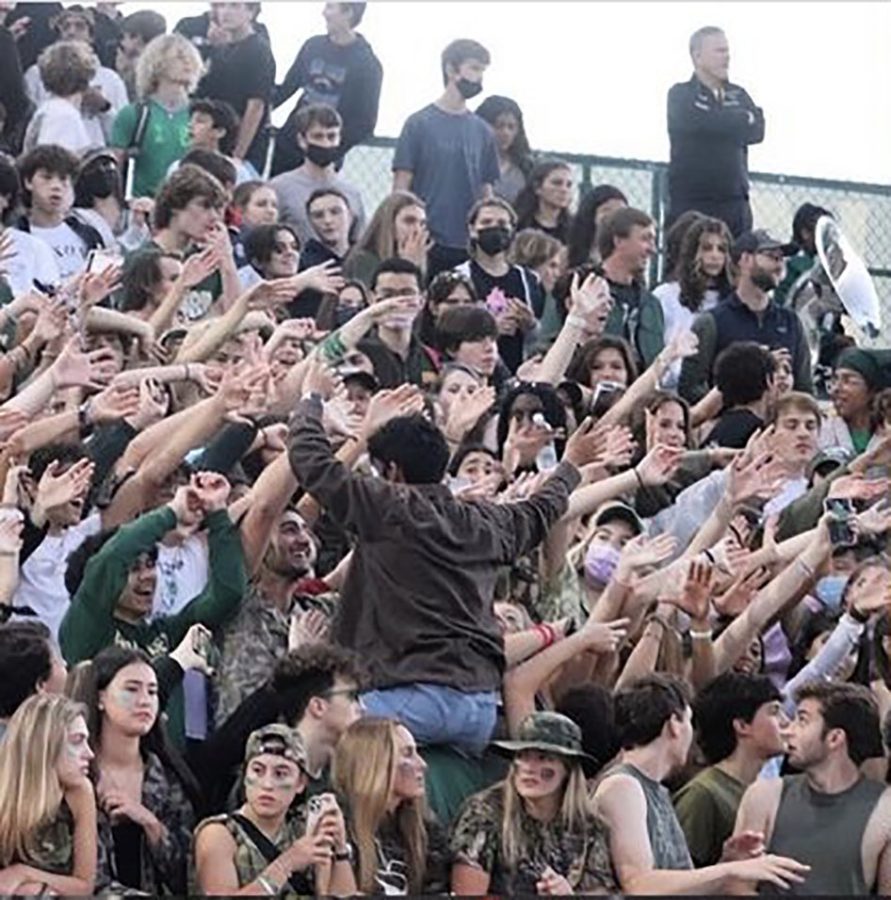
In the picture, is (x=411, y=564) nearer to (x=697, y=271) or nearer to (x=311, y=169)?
(x=697, y=271)

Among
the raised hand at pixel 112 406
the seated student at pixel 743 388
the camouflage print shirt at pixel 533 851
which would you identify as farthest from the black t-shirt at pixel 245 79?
the camouflage print shirt at pixel 533 851

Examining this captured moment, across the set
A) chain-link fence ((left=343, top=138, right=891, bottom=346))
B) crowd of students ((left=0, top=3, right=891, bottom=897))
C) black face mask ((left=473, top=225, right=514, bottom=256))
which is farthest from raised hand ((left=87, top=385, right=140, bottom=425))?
chain-link fence ((left=343, top=138, right=891, bottom=346))

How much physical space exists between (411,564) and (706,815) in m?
1.35

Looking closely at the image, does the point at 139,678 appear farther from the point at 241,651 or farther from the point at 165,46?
the point at 165,46

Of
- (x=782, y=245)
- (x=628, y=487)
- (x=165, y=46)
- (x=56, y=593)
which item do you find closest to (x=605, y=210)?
(x=782, y=245)

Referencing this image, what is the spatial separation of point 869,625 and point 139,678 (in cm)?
325

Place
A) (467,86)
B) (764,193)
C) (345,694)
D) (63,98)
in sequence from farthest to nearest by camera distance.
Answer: (764,193)
(467,86)
(63,98)
(345,694)

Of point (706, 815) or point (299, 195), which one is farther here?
point (299, 195)

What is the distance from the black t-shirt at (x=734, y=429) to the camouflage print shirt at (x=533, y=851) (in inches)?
194

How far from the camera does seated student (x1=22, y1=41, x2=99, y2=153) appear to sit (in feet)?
60.8

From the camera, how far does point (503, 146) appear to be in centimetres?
2069

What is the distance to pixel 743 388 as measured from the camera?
16.3 metres

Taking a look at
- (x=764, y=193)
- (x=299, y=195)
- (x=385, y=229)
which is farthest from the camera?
(x=764, y=193)

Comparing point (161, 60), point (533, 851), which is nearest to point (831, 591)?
point (533, 851)
